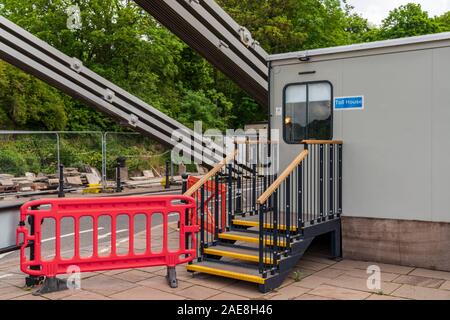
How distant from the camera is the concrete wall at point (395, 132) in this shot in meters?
6.32

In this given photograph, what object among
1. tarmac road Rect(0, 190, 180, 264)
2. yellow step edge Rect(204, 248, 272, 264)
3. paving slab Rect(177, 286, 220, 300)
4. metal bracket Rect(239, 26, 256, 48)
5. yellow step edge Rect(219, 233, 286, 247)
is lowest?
paving slab Rect(177, 286, 220, 300)

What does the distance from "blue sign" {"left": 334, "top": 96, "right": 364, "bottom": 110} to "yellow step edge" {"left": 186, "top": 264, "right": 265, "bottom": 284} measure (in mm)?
3132

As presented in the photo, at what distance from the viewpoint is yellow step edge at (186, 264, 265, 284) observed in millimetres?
5469

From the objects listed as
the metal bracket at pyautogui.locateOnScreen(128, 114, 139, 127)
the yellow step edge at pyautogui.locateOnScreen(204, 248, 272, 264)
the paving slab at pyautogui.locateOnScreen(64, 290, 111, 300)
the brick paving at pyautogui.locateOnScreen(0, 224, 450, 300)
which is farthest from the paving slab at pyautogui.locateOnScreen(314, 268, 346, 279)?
the metal bracket at pyautogui.locateOnScreen(128, 114, 139, 127)

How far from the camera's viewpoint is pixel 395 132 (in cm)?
667

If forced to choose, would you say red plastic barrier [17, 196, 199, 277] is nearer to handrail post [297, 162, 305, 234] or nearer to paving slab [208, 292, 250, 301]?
paving slab [208, 292, 250, 301]

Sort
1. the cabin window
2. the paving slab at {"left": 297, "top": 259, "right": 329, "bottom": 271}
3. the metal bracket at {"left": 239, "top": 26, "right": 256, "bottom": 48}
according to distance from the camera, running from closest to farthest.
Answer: the paving slab at {"left": 297, "top": 259, "right": 329, "bottom": 271}, the cabin window, the metal bracket at {"left": 239, "top": 26, "right": 256, "bottom": 48}

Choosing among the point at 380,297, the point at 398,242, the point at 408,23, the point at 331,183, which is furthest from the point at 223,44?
the point at 408,23

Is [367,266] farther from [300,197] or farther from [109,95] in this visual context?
[109,95]

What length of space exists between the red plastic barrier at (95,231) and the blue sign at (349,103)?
113 inches

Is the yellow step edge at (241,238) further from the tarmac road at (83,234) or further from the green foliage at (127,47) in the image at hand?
the green foliage at (127,47)

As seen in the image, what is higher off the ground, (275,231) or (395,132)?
(395,132)

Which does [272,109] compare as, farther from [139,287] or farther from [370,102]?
[139,287]

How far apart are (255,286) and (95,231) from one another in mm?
2074
